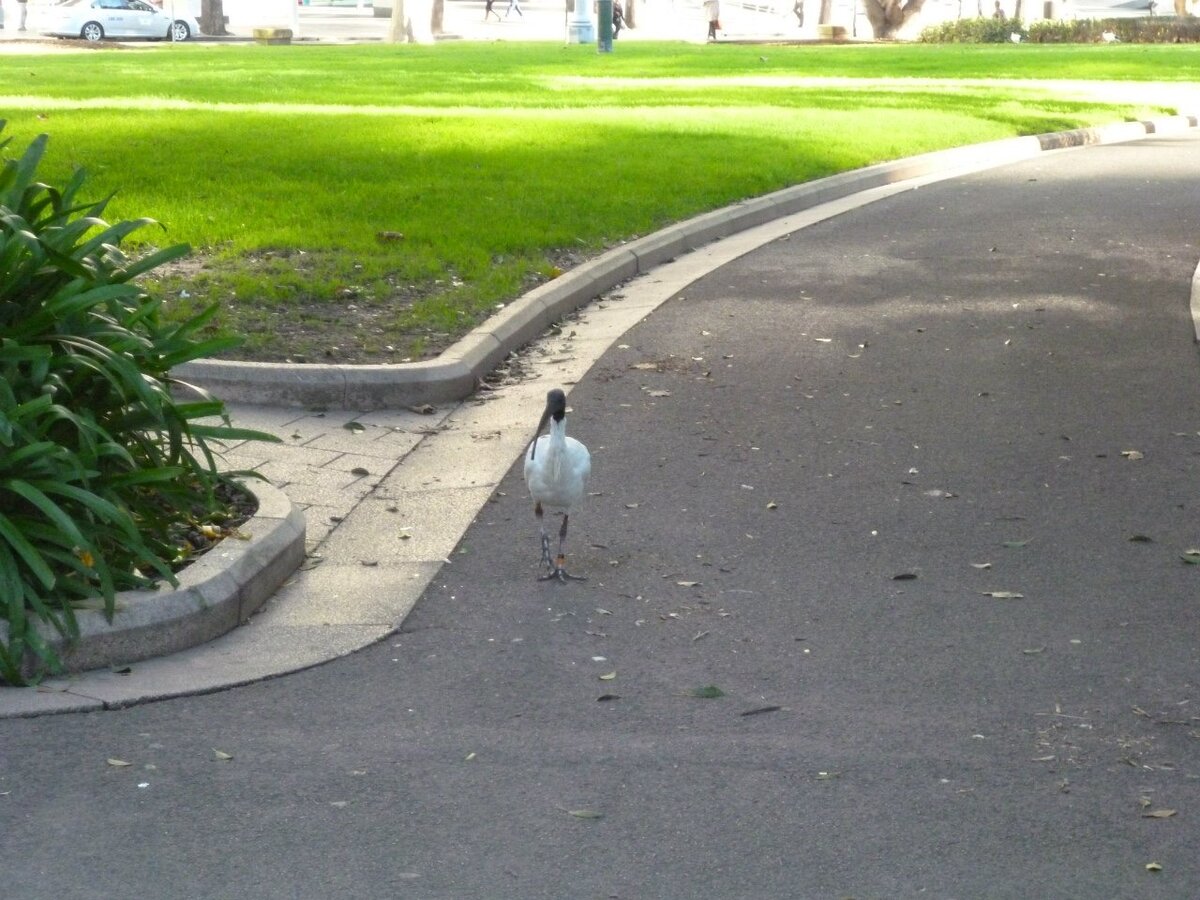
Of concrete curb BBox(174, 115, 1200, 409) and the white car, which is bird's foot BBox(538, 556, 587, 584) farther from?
the white car

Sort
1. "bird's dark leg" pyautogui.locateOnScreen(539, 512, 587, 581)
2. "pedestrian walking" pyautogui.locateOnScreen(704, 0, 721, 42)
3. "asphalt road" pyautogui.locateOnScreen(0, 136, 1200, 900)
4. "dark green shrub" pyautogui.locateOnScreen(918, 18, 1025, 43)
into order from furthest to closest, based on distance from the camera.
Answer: "pedestrian walking" pyautogui.locateOnScreen(704, 0, 721, 42) < "dark green shrub" pyautogui.locateOnScreen(918, 18, 1025, 43) < "bird's dark leg" pyautogui.locateOnScreen(539, 512, 587, 581) < "asphalt road" pyautogui.locateOnScreen(0, 136, 1200, 900)

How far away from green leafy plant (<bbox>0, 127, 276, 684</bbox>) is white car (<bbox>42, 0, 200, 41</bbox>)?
48.2 metres

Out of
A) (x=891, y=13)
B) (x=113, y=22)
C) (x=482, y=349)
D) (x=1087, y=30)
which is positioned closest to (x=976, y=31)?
(x=1087, y=30)

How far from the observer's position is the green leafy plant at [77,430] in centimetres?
514

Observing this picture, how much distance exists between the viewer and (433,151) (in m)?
15.3

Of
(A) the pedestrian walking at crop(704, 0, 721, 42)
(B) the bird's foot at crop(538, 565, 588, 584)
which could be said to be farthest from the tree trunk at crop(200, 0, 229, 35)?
(B) the bird's foot at crop(538, 565, 588, 584)

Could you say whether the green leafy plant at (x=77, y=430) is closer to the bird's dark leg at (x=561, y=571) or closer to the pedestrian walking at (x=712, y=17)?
the bird's dark leg at (x=561, y=571)

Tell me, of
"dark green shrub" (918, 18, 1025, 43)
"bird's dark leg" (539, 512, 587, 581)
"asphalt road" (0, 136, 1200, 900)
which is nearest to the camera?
"asphalt road" (0, 136, 1200, 900)

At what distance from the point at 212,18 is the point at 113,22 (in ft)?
13.9

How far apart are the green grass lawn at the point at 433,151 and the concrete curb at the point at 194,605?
283cm

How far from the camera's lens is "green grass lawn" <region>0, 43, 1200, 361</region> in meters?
9.93

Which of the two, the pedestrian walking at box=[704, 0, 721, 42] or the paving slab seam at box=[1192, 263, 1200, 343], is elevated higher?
the pedestrian walking at box=[704, 0, 721, 42]

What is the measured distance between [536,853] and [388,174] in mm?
10511

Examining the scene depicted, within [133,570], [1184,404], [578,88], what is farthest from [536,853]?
[578,88]
